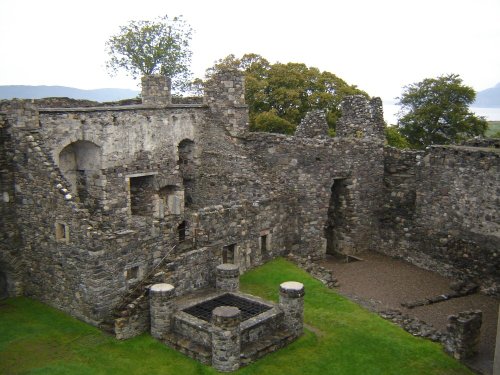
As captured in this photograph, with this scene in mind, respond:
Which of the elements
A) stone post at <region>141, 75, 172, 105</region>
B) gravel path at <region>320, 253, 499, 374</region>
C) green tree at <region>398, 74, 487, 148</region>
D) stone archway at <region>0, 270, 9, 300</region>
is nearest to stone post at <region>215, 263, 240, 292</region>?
gravel path at <region>320, 253, 499, 374</region>

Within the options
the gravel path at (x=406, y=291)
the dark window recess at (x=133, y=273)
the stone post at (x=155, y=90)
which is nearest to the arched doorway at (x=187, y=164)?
the stone post at (x=155, y=90)

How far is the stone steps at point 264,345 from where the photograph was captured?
13.4 m

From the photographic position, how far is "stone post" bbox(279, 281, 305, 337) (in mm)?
14672

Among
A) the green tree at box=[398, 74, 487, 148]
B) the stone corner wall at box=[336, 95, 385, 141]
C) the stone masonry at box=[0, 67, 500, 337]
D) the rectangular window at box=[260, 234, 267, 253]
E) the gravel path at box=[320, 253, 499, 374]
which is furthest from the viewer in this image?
the green tree at box=[398, 74, 487, 148]

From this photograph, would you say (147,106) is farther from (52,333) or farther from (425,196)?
(425,196)

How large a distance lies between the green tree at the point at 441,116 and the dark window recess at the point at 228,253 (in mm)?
28725

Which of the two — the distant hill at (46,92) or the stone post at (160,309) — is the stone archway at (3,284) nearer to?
the stone post at (160,309)

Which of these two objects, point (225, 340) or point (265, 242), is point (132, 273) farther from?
point (265, 242)

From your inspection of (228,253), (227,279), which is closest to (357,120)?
(228,253)

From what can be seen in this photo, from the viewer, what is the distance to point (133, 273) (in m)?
15.7

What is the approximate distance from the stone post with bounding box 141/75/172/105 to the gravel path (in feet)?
32.8

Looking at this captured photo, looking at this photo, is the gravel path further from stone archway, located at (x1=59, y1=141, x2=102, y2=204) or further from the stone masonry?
stone archway, located at (x1=59, y1=141, x2=102, y2=204)

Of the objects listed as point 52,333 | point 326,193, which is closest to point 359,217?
Answer: point 326,193

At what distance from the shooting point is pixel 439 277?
20578mm
